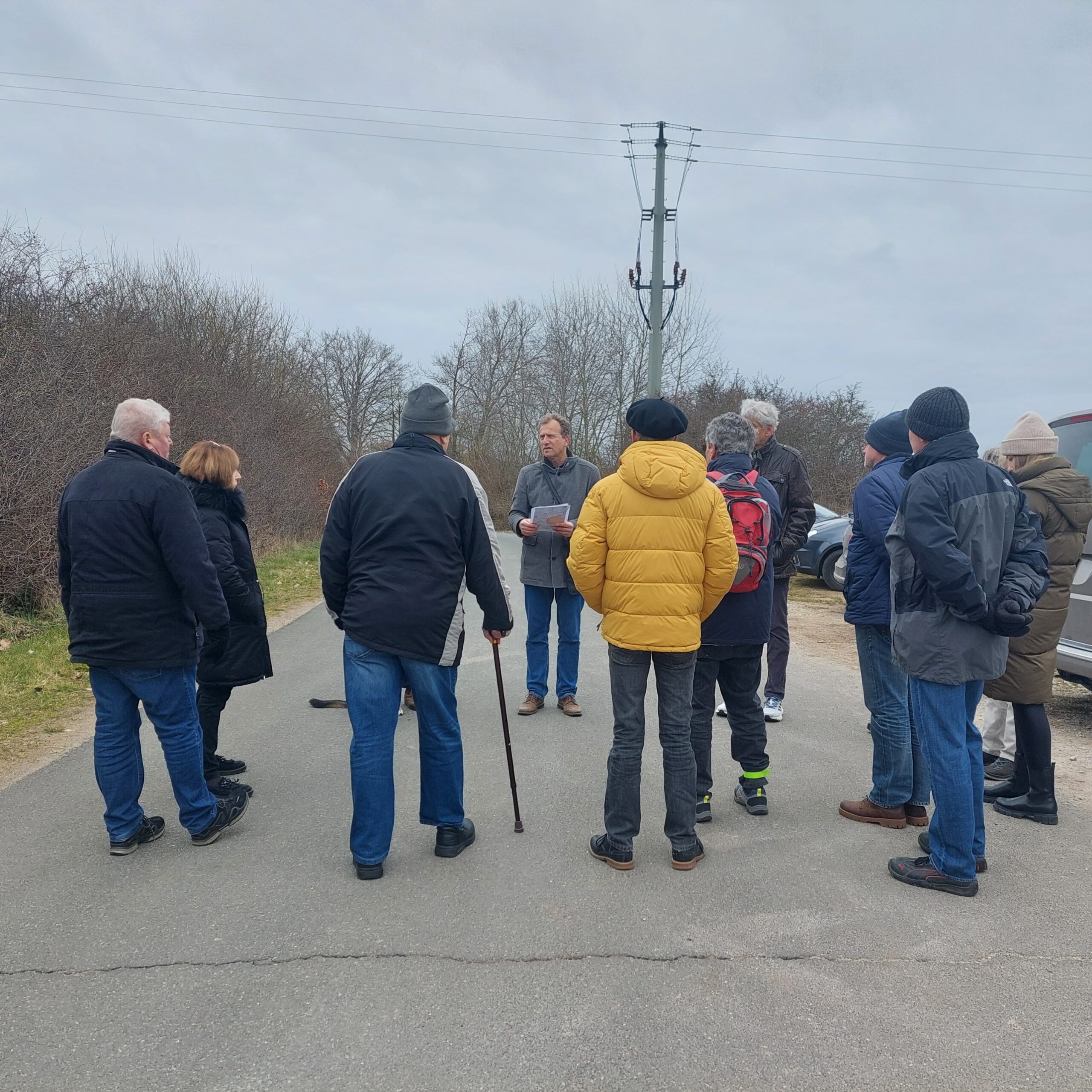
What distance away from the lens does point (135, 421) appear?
3.78m

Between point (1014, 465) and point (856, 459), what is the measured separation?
24.3 meters

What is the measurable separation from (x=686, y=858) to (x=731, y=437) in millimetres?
2017

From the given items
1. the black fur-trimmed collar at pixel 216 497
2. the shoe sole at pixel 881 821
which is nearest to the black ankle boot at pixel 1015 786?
the shoe sole at pixel 881 821

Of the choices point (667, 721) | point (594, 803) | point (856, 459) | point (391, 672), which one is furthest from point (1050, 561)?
point (856, 459)

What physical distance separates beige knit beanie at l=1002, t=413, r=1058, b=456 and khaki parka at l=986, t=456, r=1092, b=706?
0.19 feet

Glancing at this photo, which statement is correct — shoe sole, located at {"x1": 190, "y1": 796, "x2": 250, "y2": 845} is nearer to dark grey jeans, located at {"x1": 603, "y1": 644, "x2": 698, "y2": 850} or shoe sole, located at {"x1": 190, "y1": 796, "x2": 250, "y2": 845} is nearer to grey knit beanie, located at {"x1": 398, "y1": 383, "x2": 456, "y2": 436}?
dark grey jeans, located at {"x1": 603, "y1": 644, "x2": 698, "y2": 850}

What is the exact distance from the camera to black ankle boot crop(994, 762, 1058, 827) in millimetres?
4281

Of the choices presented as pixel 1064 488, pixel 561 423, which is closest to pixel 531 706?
pixel 561 423

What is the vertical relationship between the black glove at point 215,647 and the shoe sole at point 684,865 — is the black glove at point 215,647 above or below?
above

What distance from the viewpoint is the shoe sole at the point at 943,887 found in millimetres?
3475

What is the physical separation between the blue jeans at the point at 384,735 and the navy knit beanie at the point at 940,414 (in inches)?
91.3

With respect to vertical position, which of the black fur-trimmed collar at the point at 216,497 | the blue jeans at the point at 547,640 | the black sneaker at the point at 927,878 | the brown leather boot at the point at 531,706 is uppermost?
the black fur-trimmed collar at the point at 216,497

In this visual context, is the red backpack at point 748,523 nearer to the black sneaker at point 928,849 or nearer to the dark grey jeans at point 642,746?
the dark grey jeans at point 642,746

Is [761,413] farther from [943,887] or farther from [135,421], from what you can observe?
[135,421]
